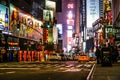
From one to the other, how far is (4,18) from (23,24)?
15458mm

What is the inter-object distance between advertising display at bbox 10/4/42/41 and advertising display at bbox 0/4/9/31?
3.04 metres

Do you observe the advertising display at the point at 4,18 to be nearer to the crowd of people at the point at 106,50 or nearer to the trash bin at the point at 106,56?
the crowd of people at the point at 106,50

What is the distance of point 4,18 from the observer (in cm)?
7712

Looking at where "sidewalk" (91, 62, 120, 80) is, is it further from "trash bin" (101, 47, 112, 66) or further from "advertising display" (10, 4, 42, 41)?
"advertising display" (10, 4, 42, 41)

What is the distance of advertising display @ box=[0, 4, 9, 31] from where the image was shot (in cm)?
7531

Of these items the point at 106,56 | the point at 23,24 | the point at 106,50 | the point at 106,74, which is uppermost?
the point at 23,24

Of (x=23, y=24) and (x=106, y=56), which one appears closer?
(x=106, y=56)

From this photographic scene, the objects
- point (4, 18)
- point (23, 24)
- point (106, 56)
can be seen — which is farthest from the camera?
point (23, 24)

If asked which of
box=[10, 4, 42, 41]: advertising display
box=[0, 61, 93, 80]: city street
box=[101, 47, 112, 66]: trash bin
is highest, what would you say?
box=[10, 4, 42, 41]: advertising display

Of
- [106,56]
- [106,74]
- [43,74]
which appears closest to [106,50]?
[106,56]

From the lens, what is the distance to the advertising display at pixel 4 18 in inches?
2965

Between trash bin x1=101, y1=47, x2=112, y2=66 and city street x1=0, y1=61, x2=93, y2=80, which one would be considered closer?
city street x1=0, y1=61, x2=93, y2=80

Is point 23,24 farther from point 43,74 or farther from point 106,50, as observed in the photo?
point 43,74

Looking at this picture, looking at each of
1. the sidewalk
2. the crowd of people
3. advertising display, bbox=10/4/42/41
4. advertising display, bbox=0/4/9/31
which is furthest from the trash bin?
advertising display, bbox=0/4/9/31
